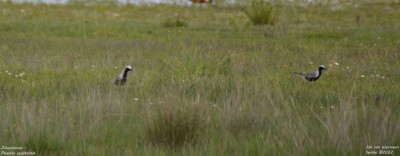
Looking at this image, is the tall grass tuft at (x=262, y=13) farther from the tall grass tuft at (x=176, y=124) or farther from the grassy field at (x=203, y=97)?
the tall grass tuft at (x=176, y=124)

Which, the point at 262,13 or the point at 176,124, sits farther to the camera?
the point at 262,13

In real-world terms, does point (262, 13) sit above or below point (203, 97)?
above

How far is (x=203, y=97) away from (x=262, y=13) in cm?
1084

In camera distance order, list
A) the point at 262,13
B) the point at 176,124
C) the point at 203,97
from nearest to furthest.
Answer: the point at 176,124, the point at 203,97, the point at 262,13

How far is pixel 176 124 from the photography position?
3.93 meters

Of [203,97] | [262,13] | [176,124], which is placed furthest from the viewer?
[262,13]

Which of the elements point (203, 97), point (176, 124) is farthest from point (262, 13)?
point (176, 124)

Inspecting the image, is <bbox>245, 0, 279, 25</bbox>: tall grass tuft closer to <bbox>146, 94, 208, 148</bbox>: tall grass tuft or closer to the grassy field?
the grassy field

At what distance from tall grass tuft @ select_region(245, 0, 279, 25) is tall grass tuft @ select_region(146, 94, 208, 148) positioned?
1196 centimetres

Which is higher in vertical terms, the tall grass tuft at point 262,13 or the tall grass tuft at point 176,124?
the tall grass tuft at point 262,13

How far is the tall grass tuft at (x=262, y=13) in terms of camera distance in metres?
15.5

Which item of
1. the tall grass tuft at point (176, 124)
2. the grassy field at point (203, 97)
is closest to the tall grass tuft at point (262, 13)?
the grassy field at point (203, 97)

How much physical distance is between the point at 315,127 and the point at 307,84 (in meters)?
2.21

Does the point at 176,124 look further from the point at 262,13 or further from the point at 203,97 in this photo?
the point at 262,13
